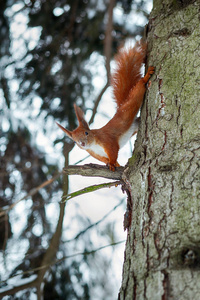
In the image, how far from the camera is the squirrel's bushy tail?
153 centimetres

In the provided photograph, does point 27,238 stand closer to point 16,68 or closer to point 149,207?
point 16,68

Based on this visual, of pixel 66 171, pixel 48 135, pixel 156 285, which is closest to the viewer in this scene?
pixel 156 285

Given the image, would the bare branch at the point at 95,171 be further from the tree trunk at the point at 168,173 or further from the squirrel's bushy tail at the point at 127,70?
the squirrel's bushy tail at the point at 127,70

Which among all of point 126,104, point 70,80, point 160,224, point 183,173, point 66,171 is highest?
point 70,80

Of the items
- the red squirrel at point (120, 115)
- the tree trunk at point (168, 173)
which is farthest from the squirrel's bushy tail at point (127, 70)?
the tree trunk at point (168, 173)

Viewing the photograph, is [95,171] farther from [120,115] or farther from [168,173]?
[120,115]

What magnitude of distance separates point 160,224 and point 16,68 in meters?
1.78

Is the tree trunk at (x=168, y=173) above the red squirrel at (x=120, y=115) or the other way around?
the other way around

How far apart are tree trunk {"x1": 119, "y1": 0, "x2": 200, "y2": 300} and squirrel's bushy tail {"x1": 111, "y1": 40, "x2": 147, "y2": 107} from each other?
0.19 metres

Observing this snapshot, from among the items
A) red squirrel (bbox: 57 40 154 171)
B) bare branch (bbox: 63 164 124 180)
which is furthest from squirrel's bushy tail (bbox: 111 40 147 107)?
bare branch (bbox: 63 164 124 180)

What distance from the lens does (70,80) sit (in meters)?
2.32

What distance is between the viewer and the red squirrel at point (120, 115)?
1546mm

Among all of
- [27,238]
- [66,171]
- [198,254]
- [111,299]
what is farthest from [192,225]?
[27,238]

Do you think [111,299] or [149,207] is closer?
[149,207]
